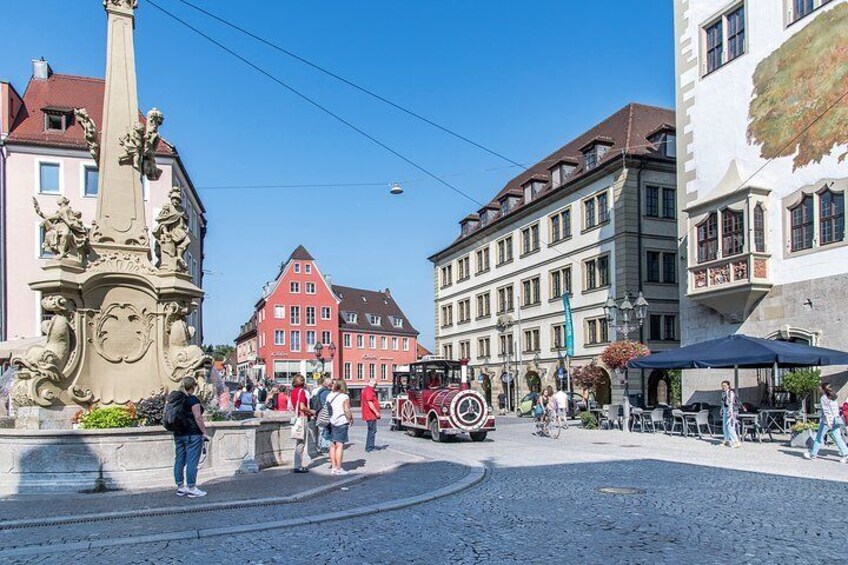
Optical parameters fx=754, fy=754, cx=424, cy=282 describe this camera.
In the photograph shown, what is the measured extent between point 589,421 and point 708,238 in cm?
772

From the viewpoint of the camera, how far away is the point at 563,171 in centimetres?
4534

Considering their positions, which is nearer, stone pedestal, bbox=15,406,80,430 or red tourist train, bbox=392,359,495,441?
stone pedestal, bbox=15,406,80,430

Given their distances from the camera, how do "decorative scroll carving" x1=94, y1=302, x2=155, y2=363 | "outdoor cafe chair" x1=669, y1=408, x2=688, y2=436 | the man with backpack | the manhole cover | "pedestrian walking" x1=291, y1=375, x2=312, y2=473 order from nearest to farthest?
the manhole cover < "decorative scroll carving" x1=94, y1=302, x2=155, y2=363 < "pedestrian walking" x1=291, y1=375, x2=312, y2=473 < the man with backpack < "outdoor cafe chair" x1=669, y1=408, x2=688, y2=436

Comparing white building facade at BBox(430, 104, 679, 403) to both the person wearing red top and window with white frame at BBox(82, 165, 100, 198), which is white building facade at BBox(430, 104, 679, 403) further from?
window with white frame at BBox(82, 165, 100, 198)

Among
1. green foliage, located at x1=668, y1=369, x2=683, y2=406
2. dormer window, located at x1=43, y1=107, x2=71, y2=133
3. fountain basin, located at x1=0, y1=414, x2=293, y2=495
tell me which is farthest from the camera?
dormer window, located at x1=43, y1=107, x2=71, y2=133

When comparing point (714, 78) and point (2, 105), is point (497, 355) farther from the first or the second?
point (2, 105)

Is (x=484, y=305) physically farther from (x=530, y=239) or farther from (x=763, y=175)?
(x=763, y=175)

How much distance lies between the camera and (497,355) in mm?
53375

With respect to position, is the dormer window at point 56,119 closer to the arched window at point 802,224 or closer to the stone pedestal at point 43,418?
the stone pedestal at point 43,418

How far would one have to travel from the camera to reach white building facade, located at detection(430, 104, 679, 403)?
3853 cm

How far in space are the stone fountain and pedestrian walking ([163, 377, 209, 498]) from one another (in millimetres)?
940

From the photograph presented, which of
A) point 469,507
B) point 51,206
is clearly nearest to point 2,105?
point 51,206

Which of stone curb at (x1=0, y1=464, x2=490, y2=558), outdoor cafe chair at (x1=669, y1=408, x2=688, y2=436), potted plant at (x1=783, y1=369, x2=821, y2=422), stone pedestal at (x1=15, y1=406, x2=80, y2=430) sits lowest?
outdoor cafe chair at (x1=669, y1=408, x2=688, y2=436)

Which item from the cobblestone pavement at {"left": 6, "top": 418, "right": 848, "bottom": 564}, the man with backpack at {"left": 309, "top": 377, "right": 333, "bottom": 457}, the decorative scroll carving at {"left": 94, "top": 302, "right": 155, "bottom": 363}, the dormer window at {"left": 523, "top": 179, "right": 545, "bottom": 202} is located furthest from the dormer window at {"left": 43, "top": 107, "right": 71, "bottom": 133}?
the cobblestone pavement at {"left": 6, "top": 418, "right": 848, "bottom": 564}
